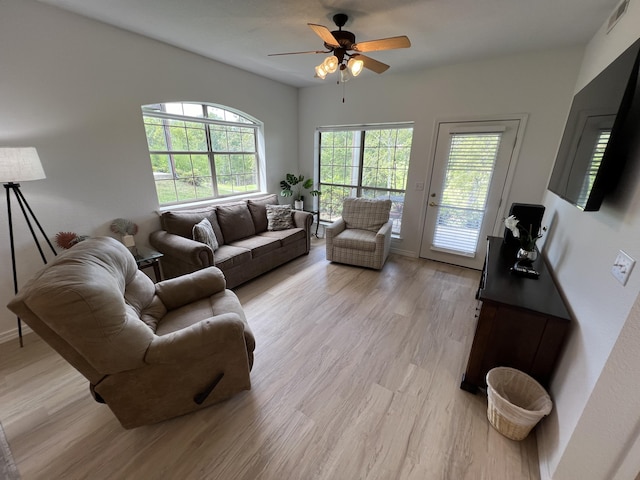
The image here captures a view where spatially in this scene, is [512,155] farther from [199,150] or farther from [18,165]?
[18,165]

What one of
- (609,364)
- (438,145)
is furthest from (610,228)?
(438,145)

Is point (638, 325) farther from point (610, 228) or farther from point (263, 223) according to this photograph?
point (263, 223)

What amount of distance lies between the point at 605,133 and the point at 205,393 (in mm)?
2435

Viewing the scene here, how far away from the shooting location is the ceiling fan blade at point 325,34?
1720mm

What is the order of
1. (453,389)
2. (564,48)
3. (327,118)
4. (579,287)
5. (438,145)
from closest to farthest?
(579,287) < (453,389) < (564,48) < (438,145) < (327,118)

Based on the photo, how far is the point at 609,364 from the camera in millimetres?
979

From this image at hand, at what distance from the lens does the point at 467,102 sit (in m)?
3.12

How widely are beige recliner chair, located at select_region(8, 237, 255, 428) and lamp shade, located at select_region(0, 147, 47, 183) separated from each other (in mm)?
778

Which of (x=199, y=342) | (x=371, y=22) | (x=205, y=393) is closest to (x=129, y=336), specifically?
(x=199, y=342)

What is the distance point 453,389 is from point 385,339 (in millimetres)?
598

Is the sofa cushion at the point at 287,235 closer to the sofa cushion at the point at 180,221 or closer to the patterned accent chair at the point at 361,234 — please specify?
the patterned accent chair at the point at 361,234

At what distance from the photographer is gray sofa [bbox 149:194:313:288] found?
2.62m

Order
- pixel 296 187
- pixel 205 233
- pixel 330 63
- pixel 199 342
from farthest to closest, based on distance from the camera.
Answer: pixel 296 187, pixel 205 233, pixel 330 63, pixel 199 342

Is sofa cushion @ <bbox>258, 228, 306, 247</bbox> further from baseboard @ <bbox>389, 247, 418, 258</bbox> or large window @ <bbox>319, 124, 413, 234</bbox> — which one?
baseboard @ <bbox>389, 247, 418, 258</bbox>
